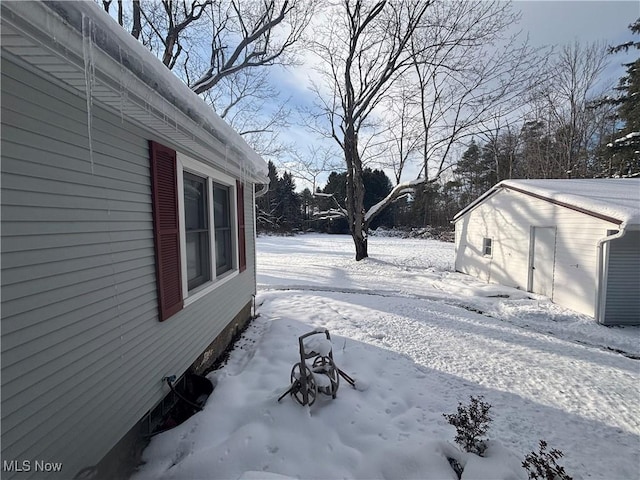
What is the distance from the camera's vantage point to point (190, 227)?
11.0 ft

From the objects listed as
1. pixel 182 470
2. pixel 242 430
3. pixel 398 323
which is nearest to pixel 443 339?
pixel 398 323

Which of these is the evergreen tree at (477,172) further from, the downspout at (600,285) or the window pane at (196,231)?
the window pane at (196,231)

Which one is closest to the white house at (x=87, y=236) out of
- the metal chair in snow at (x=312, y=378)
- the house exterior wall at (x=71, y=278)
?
the house exterior wall at (x=71, y=278)

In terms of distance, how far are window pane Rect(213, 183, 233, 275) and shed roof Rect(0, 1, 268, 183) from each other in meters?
1.69

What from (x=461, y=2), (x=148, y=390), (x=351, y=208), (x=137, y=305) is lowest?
(x=148, y=390)

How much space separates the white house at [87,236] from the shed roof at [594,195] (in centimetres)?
767

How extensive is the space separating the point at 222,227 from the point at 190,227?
1.04 m

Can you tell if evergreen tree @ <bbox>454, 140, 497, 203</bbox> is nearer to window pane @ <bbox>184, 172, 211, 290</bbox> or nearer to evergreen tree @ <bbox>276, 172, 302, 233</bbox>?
evergreen tree @ <bbox>276, 172, 302, 233</bbox>

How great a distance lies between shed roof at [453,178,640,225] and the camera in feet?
18.8

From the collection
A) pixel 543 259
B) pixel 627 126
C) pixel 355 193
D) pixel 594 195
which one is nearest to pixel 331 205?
pixel 355 193

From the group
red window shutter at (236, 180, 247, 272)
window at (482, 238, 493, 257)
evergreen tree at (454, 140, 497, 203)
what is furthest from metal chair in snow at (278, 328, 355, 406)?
evergreen tree at (454, 140, 497, 203)

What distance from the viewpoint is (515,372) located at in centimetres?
385

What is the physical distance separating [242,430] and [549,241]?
8.62 metres

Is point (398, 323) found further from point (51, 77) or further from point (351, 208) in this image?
point (351, 208)
